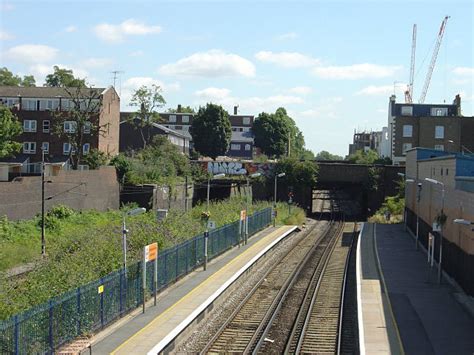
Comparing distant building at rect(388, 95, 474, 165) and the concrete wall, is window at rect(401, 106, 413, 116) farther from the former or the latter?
the concrete wall

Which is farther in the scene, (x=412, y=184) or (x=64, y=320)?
(x=412, y=184)

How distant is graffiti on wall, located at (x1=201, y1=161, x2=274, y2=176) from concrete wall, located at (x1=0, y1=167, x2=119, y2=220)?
2458cm

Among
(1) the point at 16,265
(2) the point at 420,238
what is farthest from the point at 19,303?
(2) the point at 420,238

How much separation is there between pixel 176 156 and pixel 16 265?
1606 inches

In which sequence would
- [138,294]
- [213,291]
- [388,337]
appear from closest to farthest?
[388,337]
[138,294]
[213,291]

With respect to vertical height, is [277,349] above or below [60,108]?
below

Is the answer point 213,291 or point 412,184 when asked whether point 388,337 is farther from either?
point 412,184

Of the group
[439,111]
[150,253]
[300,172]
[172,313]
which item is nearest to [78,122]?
[300,172]

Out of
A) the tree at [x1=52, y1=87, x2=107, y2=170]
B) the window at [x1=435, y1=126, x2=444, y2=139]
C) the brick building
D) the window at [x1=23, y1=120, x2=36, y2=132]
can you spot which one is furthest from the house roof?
the window at [x1=435, y1=126, x2=444, y2=139]

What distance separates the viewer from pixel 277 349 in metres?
22.6

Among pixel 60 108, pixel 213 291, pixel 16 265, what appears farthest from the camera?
pixel 60 108

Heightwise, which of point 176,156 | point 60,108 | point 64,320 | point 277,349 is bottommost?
point 277,349

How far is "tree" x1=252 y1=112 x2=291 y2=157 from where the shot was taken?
129 meters

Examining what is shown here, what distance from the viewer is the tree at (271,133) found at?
129m
